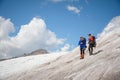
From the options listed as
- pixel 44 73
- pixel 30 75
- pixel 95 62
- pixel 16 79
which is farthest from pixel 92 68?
pixel 16 79

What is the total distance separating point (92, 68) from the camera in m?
18.6

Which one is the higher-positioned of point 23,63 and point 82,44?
point 23,63

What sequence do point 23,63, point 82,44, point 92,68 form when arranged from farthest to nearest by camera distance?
point 23,63 → point 82,44 → point 92,68

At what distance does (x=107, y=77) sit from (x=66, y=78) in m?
4.75

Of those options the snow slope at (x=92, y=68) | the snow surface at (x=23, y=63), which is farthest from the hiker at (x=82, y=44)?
the snow surface at (x=23, y=63)

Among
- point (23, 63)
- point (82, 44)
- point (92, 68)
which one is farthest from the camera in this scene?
point (23, 63)

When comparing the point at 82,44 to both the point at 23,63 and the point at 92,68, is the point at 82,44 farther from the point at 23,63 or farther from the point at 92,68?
the point at 23,63

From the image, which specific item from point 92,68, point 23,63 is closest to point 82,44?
point 92,68

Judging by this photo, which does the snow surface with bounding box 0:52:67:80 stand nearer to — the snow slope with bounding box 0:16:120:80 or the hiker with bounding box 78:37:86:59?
the snow slope with bounding box 0:16:120:80

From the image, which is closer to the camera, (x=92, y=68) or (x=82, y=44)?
(x=92, y=68)

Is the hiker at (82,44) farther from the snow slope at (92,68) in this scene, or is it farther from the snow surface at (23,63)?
the snow surface at (23,63)

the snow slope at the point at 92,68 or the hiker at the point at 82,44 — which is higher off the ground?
the hiker at the point at 82,44

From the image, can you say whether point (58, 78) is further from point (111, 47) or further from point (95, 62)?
point (111, 47)

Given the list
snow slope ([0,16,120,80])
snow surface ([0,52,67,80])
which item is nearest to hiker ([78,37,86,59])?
Result: snow slope ([0,16,120,80])
